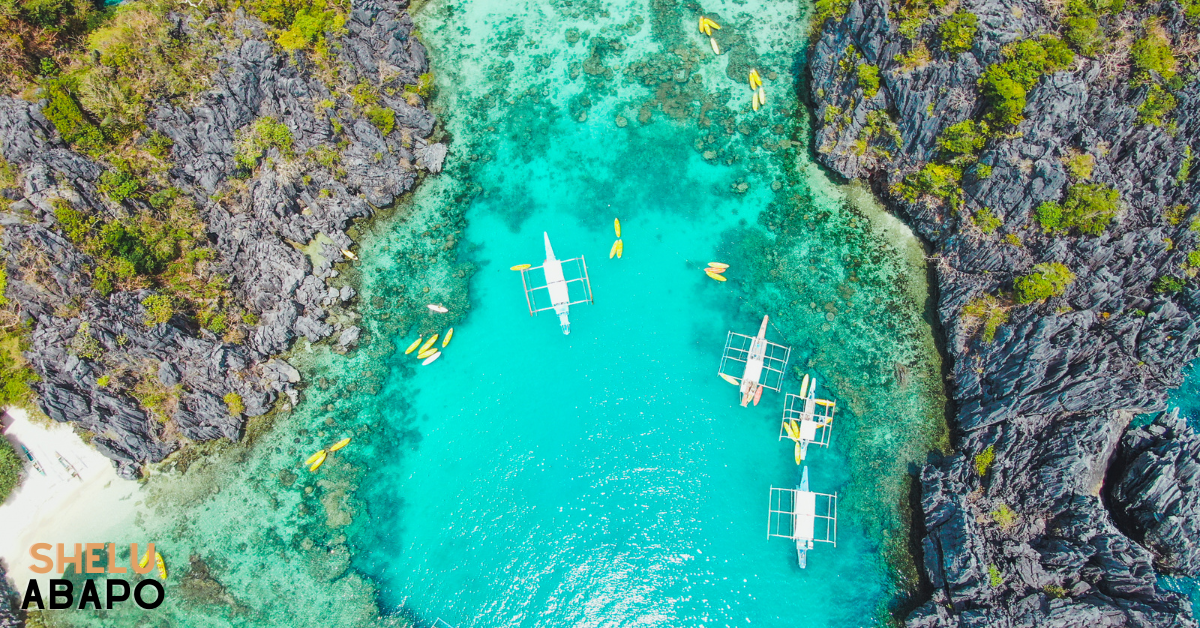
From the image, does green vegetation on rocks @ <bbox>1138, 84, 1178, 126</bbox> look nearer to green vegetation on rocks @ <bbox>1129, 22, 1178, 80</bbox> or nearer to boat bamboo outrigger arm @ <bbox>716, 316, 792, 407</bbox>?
green vegetation on rocks @ <bbox>1129, 22, 1178, 80</bbox>

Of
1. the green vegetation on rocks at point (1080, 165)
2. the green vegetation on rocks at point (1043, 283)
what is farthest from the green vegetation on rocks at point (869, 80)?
the green vegetation on rocks at point (1043, 283)

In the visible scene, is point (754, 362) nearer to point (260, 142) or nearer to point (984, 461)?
point (984, 461)

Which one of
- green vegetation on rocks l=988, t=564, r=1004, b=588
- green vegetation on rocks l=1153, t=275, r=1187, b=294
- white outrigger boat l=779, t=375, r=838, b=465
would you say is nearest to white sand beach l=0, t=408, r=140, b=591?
white outrigger boat l=779, t=375, r=838, b=465

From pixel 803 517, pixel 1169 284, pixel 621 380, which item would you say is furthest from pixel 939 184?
pixel 621 380

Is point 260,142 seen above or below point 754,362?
above

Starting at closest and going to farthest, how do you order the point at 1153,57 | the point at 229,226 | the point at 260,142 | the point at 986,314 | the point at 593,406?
the point at 1153,57
the point at 986,314
the point at 593,406
the point at 229,226
the point at 260,142
